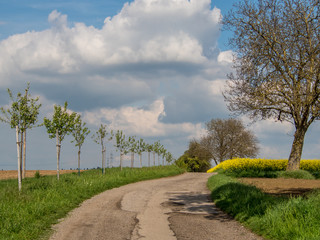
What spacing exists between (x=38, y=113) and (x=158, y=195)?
16043 millimetres

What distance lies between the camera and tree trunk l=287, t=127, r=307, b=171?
2508 cm

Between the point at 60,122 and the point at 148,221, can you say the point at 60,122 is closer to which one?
the point at 60,122

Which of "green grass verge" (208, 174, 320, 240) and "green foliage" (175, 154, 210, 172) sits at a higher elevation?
"green grass verge" (208, 174, 320, 240)

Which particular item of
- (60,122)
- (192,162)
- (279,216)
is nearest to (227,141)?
(192,162)

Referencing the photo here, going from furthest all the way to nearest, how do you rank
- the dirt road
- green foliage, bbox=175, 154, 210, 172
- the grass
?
green foliage, bbox=175, 154, 210, 172 → the grass → the dirt road

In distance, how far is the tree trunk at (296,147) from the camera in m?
25.1

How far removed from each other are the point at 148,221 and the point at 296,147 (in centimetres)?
1871

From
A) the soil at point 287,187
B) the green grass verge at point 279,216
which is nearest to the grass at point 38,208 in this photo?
the green grass verge at point 279,216

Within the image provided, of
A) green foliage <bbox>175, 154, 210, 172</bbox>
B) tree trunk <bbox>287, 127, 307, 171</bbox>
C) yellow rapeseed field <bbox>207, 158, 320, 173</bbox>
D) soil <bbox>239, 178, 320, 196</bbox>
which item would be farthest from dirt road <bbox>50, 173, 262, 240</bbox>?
green foliage <bbox>175, 154, 210, 172</bbox>

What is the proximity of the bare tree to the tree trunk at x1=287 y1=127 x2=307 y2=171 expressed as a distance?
1544 inches

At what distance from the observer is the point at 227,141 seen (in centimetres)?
6644

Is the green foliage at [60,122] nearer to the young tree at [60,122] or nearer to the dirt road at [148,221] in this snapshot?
the young tree at [60,122]

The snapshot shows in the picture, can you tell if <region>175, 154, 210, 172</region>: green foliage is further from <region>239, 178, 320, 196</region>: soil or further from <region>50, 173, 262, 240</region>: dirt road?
<region>50, 173, 262, 240</region>: dirt road

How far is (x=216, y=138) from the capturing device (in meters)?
66.9
